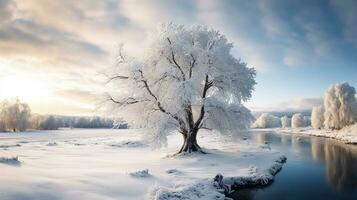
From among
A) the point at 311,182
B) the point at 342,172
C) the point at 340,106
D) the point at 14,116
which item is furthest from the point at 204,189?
the point at 14,116

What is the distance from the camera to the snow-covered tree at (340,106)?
73.1 metres

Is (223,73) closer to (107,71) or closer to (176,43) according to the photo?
(176,43)

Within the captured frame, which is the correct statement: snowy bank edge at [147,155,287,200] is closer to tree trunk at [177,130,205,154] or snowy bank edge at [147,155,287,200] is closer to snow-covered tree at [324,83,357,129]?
tree trunk at [177,130,205,154]

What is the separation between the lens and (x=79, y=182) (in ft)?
51.2

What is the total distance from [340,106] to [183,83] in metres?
62.6

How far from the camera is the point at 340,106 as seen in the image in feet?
249

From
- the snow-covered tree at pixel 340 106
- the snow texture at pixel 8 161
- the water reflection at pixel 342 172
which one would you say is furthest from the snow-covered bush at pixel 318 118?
the snow texture at pixel 8 161

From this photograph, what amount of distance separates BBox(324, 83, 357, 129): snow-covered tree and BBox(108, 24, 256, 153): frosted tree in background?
52.8m

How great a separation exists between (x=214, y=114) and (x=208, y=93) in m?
2.99

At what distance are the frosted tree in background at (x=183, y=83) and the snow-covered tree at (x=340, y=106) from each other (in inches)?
2081

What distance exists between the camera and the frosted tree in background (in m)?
27.1

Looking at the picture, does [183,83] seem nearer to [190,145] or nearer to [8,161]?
[190,145]

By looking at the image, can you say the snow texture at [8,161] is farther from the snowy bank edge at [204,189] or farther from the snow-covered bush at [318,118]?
the snow-covered bush at [318,118]

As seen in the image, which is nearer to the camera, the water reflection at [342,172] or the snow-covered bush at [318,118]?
the water reflection at [342,172]
